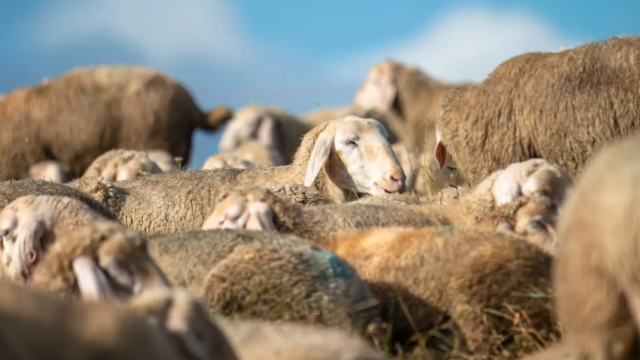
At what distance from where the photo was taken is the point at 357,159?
8.07 meters

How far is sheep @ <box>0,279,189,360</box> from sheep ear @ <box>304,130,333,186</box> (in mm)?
4828

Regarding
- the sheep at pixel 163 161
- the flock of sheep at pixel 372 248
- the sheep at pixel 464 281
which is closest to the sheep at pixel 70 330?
the flock of sheep at pixel 372 248

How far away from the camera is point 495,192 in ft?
20.1

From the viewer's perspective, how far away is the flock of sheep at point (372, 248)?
3391 mm

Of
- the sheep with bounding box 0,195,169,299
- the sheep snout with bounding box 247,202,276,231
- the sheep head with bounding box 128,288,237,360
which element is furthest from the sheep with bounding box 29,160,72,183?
the sheep head with bounding box 128,288,237,360

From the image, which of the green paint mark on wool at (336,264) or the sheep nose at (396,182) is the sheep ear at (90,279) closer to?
the green paint mark on wool at (336,264)

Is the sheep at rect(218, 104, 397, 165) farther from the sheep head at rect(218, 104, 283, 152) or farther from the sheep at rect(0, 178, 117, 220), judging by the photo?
the sheep at rect(0, 178, 117, 220)

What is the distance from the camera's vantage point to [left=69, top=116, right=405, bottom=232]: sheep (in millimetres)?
7777

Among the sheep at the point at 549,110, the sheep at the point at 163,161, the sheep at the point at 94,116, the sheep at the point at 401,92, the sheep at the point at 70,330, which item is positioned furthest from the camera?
the sheep at the point at 401,92

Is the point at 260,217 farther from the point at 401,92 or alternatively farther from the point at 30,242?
the point at 401,92

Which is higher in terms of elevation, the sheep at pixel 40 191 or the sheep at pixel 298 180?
the sheep at pixel 40 191

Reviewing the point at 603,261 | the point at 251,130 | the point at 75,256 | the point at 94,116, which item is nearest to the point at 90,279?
the point at 75,256

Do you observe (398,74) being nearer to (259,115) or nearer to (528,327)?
(259,115)

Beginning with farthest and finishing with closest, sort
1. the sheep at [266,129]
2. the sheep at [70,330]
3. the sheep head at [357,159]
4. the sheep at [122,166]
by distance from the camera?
the sheep at [266,129], the sheep at [122,166], the sheep head at [357,159], the sheep at [70,330]
